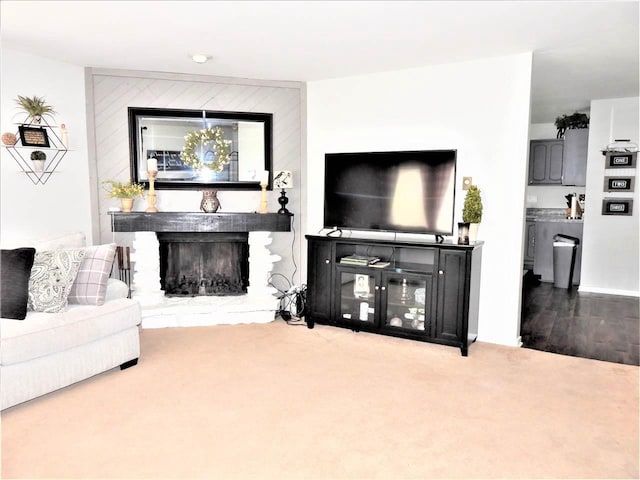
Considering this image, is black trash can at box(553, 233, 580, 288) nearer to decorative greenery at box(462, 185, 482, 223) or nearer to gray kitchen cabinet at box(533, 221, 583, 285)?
gray kitchen cabinet at box(533, 221, 583, 285)

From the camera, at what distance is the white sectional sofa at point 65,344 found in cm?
279

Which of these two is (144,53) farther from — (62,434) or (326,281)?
(62,434)

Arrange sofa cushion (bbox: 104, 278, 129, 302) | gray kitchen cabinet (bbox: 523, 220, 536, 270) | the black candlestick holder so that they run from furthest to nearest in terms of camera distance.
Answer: gray kitchen cabinet (bbox: 523, 220, 536, 270)
the black candlestick holder
sofa cushion (bbox: 104, 278, 129, 302)

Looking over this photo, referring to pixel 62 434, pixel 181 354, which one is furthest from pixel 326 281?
pixel 62 434

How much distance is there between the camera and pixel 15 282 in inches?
119

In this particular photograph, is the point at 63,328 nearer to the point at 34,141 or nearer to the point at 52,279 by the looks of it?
the point at 52,279

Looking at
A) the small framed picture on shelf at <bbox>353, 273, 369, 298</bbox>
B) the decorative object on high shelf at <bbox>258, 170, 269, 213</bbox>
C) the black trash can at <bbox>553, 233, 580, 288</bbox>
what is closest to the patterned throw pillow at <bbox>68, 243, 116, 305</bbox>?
the decorative object on high shelf at <bbox>258, 170, 269, 213</bbox>

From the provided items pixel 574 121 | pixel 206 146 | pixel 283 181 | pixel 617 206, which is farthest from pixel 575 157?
pixel 206 146

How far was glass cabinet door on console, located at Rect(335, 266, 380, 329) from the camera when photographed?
168 inches

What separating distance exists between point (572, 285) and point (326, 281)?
4143 millimetres

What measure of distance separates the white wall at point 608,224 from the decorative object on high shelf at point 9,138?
254 inches

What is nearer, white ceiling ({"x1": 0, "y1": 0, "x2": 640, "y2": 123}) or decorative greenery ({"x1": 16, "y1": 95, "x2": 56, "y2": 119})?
white ceiling ({"x1": 0, "y1": 0, "x2": 640, "y2": 123})

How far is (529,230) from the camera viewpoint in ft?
23.8

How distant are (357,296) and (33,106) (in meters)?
3.27
